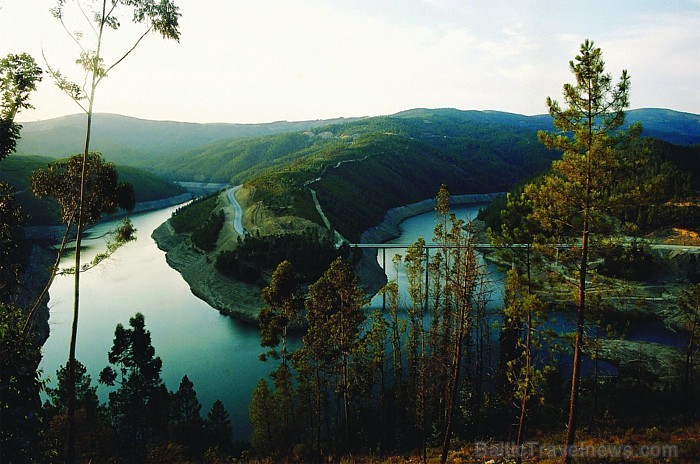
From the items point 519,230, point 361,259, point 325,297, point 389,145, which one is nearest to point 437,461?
point 325,297

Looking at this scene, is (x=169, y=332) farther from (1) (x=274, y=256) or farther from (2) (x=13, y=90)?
(2) (x=13, y=90)

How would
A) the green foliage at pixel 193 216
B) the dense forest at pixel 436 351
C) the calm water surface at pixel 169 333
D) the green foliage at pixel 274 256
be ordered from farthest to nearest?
the green foliage at pixel 193 216 < the green foliage at pixel 274 256 < the calm water surface at pixel 169 333 < the dense forest at pixel 436 351

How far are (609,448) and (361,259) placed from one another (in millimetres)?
55665

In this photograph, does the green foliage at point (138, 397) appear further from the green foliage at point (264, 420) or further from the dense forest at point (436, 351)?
the green foliage at point (264, 420)

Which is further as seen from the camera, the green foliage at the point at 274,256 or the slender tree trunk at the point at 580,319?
the green foliage at the point at 274,256

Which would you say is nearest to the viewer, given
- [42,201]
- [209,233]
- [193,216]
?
[209,233]

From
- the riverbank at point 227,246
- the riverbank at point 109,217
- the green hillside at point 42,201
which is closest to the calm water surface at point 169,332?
the riverbank at point 227,246

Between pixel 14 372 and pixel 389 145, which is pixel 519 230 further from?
pixel 389 145

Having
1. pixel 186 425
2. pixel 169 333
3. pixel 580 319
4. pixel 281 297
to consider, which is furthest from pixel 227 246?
pixel 580 319

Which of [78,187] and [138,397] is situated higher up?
[78,187]

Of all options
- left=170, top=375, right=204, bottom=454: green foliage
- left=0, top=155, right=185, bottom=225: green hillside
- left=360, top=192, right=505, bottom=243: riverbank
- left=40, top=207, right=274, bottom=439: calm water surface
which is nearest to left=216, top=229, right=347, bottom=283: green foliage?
left=40, top=207, right=274, bottom=439: calm water surface

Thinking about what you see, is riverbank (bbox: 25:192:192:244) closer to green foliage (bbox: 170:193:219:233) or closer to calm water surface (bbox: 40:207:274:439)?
green foliage (bbox: 170:193:219:233)

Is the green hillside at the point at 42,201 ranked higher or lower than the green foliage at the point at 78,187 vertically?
lower

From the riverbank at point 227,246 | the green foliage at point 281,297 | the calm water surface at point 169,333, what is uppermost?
the green foliage at point 281,297
